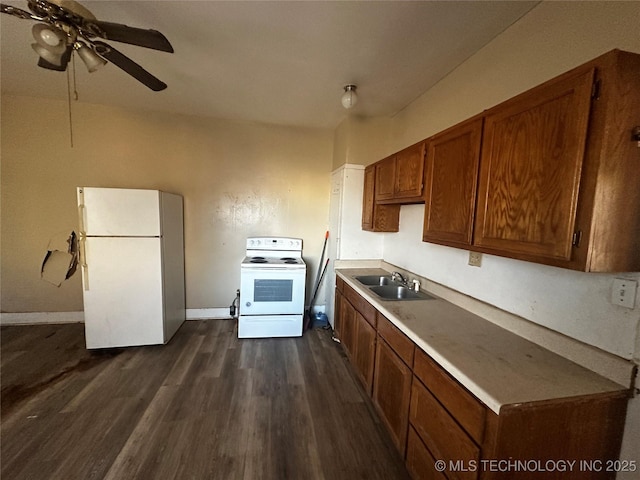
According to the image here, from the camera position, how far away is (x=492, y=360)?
111cm

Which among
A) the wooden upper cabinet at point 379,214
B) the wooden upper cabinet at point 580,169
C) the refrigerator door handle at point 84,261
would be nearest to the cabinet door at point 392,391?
the wooden upper cabinet at point 580,169

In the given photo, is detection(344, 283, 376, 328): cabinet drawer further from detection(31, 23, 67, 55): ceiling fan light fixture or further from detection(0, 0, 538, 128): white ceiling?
detection(31, 23, 67, 55): ceiling fan light fixture

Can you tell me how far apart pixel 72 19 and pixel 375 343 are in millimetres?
2602

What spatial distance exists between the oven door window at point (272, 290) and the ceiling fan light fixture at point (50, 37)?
2.25 metres

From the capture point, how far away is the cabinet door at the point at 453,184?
1.37 metres

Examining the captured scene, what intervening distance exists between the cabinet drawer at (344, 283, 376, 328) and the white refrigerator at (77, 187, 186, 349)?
1941 mm

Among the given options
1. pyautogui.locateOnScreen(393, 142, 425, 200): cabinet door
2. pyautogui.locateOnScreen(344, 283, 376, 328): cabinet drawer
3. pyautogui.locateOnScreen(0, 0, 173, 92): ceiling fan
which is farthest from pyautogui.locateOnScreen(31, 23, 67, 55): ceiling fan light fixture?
pyautogui.locateOnScreen(344, 283, 376, 328): cabinet drawer

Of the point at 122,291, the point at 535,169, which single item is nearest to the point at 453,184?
the point at 535,169

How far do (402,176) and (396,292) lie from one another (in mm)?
1076

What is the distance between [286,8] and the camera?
4.76 feet

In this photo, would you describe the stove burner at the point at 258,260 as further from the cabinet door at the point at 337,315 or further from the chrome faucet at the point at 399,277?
the chrome faucet at the point at 399,277

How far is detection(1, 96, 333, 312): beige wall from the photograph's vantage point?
291 cm

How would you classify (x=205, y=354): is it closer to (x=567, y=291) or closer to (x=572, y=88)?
(x=567, y=291)

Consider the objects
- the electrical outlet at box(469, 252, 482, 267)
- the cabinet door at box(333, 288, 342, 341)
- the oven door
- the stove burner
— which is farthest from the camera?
the stove burner
